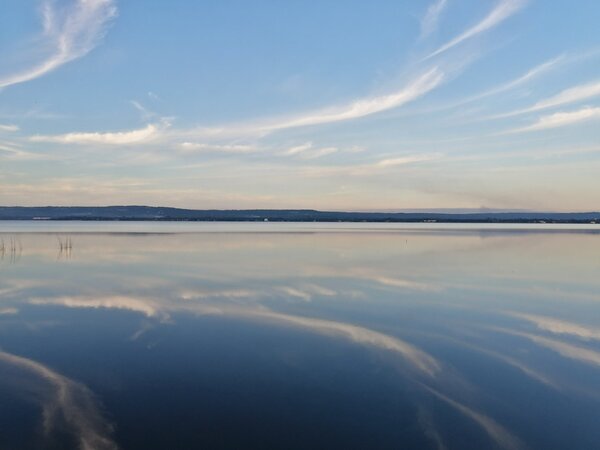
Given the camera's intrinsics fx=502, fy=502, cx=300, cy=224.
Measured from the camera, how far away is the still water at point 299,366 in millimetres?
5594

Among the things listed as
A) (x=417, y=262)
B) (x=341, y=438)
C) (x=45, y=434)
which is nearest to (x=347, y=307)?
(x=341, y=438)

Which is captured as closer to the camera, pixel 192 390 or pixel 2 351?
pixel 192 390

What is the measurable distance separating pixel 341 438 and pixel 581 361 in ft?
16.9

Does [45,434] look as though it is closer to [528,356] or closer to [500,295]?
[528,356]

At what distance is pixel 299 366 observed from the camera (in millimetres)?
7832

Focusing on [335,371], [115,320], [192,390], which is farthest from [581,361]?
[115,320]

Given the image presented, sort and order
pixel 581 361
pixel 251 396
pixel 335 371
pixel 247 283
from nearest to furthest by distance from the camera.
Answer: pixel 251 396, pixel 335 371, pixel 581 361, pixel 247 283

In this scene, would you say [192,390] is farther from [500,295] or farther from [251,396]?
[500,295]

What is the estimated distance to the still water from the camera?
5.59m

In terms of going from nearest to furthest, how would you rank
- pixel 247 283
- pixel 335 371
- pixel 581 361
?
1. pixel 335 371
2. pixel 581 361
3. pixel 247 283

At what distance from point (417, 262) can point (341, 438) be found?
20.2m

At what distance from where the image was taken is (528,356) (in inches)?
340

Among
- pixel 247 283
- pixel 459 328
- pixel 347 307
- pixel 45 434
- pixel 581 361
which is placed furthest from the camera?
pixel 247 283

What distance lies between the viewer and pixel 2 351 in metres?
8.52
